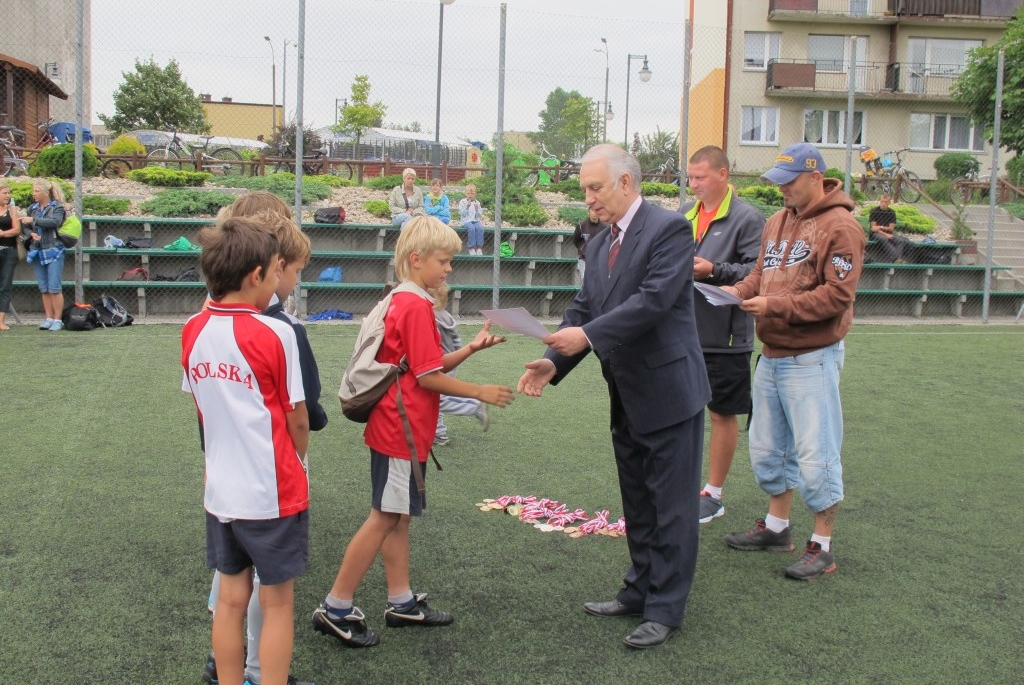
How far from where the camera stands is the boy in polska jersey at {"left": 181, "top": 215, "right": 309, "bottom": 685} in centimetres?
266

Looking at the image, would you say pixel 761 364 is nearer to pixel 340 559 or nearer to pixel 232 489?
pixel 340 559

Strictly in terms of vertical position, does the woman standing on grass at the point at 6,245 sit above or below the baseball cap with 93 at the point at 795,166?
below

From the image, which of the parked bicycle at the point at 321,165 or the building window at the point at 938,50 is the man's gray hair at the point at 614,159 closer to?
the parked bicycle at the point at 321,165

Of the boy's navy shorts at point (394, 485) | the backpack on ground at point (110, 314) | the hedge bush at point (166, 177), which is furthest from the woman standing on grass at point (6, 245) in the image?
the boy's navy shorts at point (394, 485)

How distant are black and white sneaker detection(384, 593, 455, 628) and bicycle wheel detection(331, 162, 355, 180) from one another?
14.2 metres

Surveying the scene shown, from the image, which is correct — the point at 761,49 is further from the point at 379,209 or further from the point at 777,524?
the point at 777,524

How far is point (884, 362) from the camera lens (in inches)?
401

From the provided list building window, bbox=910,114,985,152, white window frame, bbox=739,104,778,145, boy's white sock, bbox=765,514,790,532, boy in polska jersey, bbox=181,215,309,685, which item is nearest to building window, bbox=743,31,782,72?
white window frame, bbox=739,104,778,145

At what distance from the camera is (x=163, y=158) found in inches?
635

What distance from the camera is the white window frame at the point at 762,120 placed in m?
28.6

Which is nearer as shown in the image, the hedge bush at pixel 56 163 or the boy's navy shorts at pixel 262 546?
the boy's navy shorts at pixel 262 546

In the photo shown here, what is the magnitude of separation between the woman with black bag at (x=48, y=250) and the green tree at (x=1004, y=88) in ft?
73.1

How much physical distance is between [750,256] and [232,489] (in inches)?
121

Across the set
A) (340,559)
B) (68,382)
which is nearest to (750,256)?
(340,559)
